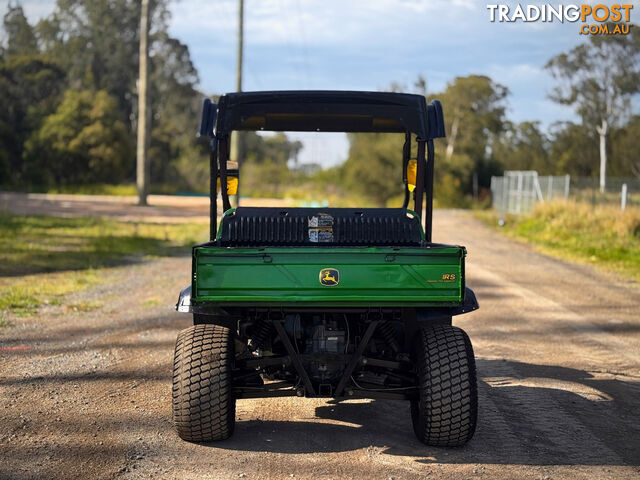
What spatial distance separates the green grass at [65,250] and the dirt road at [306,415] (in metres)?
1.87

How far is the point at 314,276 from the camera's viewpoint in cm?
509

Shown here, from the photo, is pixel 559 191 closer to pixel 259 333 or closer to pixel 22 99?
pixel 259 333

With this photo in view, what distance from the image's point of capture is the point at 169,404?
643 centimetres

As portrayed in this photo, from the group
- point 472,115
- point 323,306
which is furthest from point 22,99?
point 323,306

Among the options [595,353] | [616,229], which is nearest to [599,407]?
[595,353]

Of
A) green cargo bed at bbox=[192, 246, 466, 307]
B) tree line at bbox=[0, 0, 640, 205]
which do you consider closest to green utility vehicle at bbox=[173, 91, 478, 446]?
green cargo bed at bbox=[192, 246, 466, 307]

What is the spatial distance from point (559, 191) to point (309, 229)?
28285 millimetres

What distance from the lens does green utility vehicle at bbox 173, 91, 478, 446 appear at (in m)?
5.10

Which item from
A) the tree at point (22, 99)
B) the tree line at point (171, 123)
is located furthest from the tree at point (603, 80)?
the tree at point (22, 99)

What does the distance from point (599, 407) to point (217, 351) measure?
9.93 feet

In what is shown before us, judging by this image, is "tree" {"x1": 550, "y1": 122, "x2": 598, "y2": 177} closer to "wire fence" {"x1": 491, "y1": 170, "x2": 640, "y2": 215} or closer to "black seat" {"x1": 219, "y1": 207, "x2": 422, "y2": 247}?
"wire fence" {"x1": 491, "y1": 170, "x2": 640, "y2": 215}

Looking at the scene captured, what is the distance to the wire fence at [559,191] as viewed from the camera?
29.4 metres

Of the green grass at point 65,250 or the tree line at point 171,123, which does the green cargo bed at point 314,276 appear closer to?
the green grass at point 65,250

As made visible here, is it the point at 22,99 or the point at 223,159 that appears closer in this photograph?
the point at 223,159
